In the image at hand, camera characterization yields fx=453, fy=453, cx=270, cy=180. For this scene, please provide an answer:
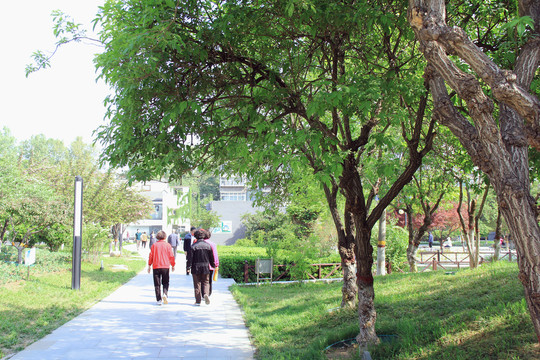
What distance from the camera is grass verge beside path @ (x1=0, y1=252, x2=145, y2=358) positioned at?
760cm

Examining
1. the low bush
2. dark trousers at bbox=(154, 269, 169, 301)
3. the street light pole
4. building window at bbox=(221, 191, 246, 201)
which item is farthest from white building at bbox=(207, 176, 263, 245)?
dark trousers at bbox=(154, 269, 169, 301)

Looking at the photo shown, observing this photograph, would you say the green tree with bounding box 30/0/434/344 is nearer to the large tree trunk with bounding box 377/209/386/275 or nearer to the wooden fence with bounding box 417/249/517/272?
the large tree trunk with bounding box 377/209/386/275

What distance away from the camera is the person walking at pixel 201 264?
10.5 metres

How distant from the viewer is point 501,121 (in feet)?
12.7

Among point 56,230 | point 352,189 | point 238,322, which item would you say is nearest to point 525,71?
point 352,189

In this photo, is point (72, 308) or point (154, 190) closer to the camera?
point (72, 308)

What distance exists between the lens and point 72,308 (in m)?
10.2

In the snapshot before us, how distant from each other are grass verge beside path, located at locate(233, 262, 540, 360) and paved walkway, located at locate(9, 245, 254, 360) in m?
0.45

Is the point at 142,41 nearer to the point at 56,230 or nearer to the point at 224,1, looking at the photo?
the point at 224,1

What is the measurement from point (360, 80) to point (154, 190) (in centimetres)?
6297

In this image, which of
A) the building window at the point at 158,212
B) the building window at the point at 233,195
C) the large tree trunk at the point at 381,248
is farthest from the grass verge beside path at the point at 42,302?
the building window at the point at 233,195

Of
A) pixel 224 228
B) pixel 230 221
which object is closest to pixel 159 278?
pixel 224 228

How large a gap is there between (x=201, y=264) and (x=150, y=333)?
269cm

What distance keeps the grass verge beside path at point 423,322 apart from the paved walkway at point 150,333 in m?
0.45
